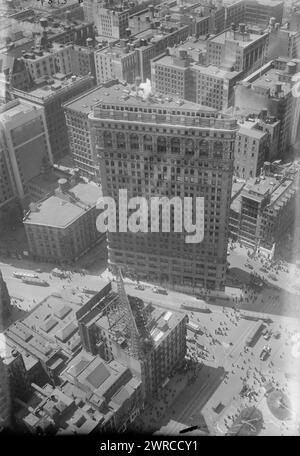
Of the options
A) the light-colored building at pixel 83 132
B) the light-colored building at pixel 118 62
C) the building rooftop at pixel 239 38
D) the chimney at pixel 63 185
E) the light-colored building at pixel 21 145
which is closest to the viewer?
the chimney at pixel 63 185

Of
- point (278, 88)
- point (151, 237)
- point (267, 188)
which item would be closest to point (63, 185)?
point (151, 237)

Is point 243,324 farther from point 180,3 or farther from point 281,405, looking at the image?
point 180,3

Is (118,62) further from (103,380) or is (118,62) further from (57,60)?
(103,380)

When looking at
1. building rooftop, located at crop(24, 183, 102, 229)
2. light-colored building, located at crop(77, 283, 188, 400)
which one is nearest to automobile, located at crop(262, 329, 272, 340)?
light-colored building, located at crop(77, 283, 188, 400)

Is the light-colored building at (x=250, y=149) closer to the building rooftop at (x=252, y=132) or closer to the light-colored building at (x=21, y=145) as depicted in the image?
the building rooftop at (x=252, y=132)

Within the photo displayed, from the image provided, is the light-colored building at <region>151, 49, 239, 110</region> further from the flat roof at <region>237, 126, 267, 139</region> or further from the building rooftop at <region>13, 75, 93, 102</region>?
the building rooftop at <region>13, 75, 93, 102</region>

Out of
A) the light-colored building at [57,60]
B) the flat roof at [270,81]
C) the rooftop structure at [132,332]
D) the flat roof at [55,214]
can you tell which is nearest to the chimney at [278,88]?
the flat roof at [270,81]
